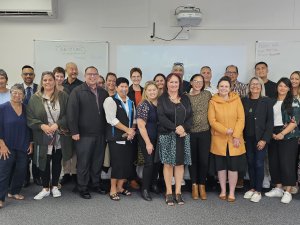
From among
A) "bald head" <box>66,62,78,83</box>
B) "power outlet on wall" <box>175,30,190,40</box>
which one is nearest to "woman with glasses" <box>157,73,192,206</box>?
"bald head" <box>66,62,78,83</box>

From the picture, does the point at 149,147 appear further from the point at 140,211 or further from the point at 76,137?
the point at 76,137

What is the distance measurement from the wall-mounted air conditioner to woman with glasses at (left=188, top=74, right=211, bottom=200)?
287 centimetres

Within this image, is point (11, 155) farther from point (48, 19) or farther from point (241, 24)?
point (241, 24)

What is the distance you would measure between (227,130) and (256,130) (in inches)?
14.1

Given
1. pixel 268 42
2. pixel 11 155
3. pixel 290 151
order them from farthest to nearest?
1. pixel 268 42
2. pixel 290 151
3. pixel 11 155

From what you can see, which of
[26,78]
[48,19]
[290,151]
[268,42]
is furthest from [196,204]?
[48,19]

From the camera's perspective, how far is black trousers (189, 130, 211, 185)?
326 cm

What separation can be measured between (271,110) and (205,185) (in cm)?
121

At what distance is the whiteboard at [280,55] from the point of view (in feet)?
15.9

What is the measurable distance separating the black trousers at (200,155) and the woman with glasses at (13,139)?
1860 millimetres

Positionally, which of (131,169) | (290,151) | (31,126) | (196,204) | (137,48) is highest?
(137,48)

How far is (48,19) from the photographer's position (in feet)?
16.2

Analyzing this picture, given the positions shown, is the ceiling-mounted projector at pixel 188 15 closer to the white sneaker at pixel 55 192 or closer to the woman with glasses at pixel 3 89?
the woman with glasses at pixel 3 89

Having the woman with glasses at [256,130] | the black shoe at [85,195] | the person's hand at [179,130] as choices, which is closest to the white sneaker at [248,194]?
the woman with glasses at [256,130]
